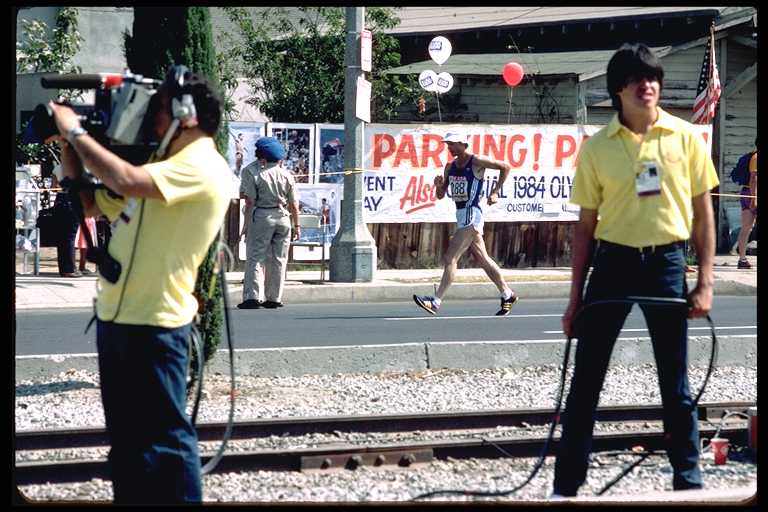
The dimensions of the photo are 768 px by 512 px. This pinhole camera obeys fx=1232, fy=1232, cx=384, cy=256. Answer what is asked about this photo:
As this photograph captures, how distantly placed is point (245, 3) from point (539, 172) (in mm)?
11046

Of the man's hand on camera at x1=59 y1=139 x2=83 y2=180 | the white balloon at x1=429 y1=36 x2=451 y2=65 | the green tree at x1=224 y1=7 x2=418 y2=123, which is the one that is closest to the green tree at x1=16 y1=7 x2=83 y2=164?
the green tree at x1=224 y1=7 x2=418 y2=123

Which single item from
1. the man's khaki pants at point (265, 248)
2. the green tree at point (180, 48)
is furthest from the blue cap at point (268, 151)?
the green tree at point (180, 48)

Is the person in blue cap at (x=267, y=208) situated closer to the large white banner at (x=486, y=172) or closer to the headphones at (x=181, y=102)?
the large white banner at (x=486, y=172)

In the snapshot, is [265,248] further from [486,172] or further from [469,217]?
[486,172]

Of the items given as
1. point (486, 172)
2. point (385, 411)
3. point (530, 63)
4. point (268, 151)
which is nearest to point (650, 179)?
point (385, 411)

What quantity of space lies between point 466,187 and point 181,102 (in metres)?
7.63

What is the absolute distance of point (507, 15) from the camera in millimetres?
27094

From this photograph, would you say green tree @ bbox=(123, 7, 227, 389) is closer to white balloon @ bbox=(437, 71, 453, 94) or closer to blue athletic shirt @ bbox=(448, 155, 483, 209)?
blue athletic shirt @ bbox=(448, 155, 483, 209)

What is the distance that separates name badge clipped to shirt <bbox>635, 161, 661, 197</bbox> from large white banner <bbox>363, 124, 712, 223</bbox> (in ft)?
40.7

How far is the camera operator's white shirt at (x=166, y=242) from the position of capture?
16.0 ft

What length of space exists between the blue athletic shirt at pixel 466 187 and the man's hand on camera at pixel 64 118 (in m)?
7.76

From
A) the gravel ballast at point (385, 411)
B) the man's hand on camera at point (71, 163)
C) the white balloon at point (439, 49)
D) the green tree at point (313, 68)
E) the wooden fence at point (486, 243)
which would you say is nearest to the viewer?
the man's hand on camera at point (71, 163)

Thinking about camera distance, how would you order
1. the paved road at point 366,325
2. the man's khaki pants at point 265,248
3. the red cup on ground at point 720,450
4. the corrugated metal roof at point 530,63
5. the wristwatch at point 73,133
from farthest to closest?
1. the corrugated metal roof at point 530,63
2. the man's khaki pants at point 265,248
3. the paved road at point 366,325
4. the red cup on ground at point 720,450
5. the wristwatch at point 73,133
